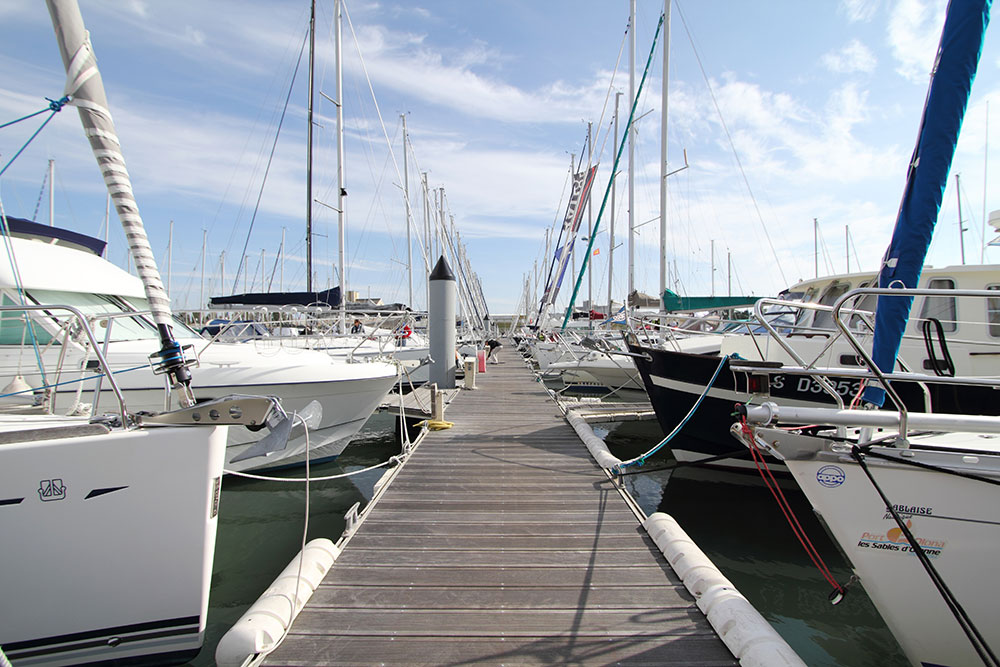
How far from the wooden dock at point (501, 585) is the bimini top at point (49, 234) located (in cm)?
683

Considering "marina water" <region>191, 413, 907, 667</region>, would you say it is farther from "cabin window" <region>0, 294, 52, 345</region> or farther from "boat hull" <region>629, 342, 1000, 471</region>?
"cabin window" <region>0, 294, 52, 345</region>

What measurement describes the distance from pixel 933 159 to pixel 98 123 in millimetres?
5313

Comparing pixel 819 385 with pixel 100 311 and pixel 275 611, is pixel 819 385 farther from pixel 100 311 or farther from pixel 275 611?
pixel 100 311

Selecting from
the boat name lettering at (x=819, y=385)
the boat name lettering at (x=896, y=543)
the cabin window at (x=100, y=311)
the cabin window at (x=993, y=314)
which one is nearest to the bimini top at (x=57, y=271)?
the cabin window at (x=100, y=311)

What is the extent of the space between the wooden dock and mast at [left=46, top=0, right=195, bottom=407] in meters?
2.01

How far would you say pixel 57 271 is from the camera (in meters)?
6.69

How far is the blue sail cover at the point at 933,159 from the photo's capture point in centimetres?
362

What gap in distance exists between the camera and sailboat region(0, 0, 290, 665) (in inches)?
112

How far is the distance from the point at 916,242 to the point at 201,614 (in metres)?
5.28

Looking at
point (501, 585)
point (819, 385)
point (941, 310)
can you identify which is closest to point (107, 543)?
point (501, 585)

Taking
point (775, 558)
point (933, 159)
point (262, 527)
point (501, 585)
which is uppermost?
point (933, 159)

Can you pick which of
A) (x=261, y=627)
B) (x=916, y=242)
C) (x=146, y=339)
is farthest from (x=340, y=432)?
(x=916, y=242)

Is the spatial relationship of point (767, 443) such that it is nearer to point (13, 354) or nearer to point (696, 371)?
point (696, 371)

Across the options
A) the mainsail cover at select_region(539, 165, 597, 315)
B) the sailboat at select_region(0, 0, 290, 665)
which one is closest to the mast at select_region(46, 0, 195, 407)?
the sailboat at select_region(0, 0, 290, 665)
